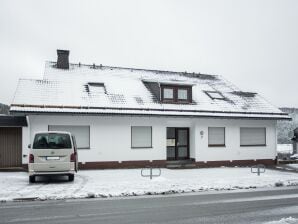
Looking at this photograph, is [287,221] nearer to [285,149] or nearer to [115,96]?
[115,96]

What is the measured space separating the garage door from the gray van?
5.98 meters

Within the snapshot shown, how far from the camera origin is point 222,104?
83.6ft

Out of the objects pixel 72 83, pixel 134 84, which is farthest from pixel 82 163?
pixel 134 84

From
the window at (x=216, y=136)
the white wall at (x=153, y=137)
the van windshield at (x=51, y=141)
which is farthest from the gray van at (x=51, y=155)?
the window at (x=216, y=136)

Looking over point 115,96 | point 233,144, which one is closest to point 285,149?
point 233,144

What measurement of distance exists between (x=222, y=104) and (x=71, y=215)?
59.7 ft

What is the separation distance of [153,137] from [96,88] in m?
4.97

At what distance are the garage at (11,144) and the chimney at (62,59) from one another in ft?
22.2

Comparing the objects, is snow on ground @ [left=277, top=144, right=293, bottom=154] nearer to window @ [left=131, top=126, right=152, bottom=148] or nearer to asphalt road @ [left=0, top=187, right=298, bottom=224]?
window @ [left=131, top=126, right=152, bottom=148]

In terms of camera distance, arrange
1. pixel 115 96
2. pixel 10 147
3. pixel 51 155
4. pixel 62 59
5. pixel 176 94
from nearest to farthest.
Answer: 1. pixel 51 155
2. pixel 10 147
3. pixel 115 96
4. pixel 176 94
5. pixel 62 59

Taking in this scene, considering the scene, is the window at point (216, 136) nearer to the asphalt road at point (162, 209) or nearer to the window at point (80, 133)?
the window at point (80, 133)

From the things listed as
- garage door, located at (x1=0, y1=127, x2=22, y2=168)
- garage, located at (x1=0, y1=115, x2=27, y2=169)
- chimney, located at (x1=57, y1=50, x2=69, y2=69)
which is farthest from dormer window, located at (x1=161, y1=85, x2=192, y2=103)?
garage door, located at (x1=0, y1=127, x2=22, y2=168)

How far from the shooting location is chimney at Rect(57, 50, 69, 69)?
1027 inches

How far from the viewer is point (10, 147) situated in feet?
67.2
